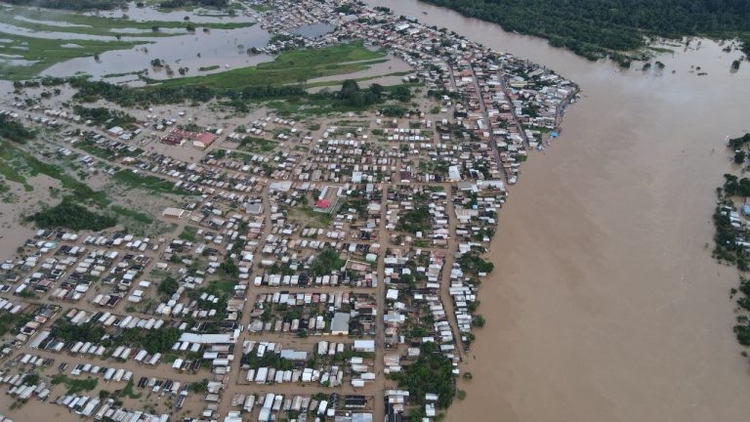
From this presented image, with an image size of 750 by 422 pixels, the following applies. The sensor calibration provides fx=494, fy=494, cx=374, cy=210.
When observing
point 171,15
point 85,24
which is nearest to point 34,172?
point 85,24

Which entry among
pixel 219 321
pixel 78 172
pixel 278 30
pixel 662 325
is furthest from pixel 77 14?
pixel 662 325

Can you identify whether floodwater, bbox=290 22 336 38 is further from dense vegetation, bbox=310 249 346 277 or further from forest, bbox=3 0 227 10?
dense vegetation, bbox=310 249 346 277

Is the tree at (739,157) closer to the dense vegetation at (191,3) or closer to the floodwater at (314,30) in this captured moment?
the floodwater at (314,30)

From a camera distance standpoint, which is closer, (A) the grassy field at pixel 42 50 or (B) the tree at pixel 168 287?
(B) the tree at pixel 168 287

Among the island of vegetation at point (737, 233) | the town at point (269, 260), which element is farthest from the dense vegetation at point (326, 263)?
the island of vegetation at point (737, 233)

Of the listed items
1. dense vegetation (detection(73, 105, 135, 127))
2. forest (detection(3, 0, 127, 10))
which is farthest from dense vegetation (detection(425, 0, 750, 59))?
forest (detection(3, 0, 127, 10))

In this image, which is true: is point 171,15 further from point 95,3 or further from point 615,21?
point 615,21
